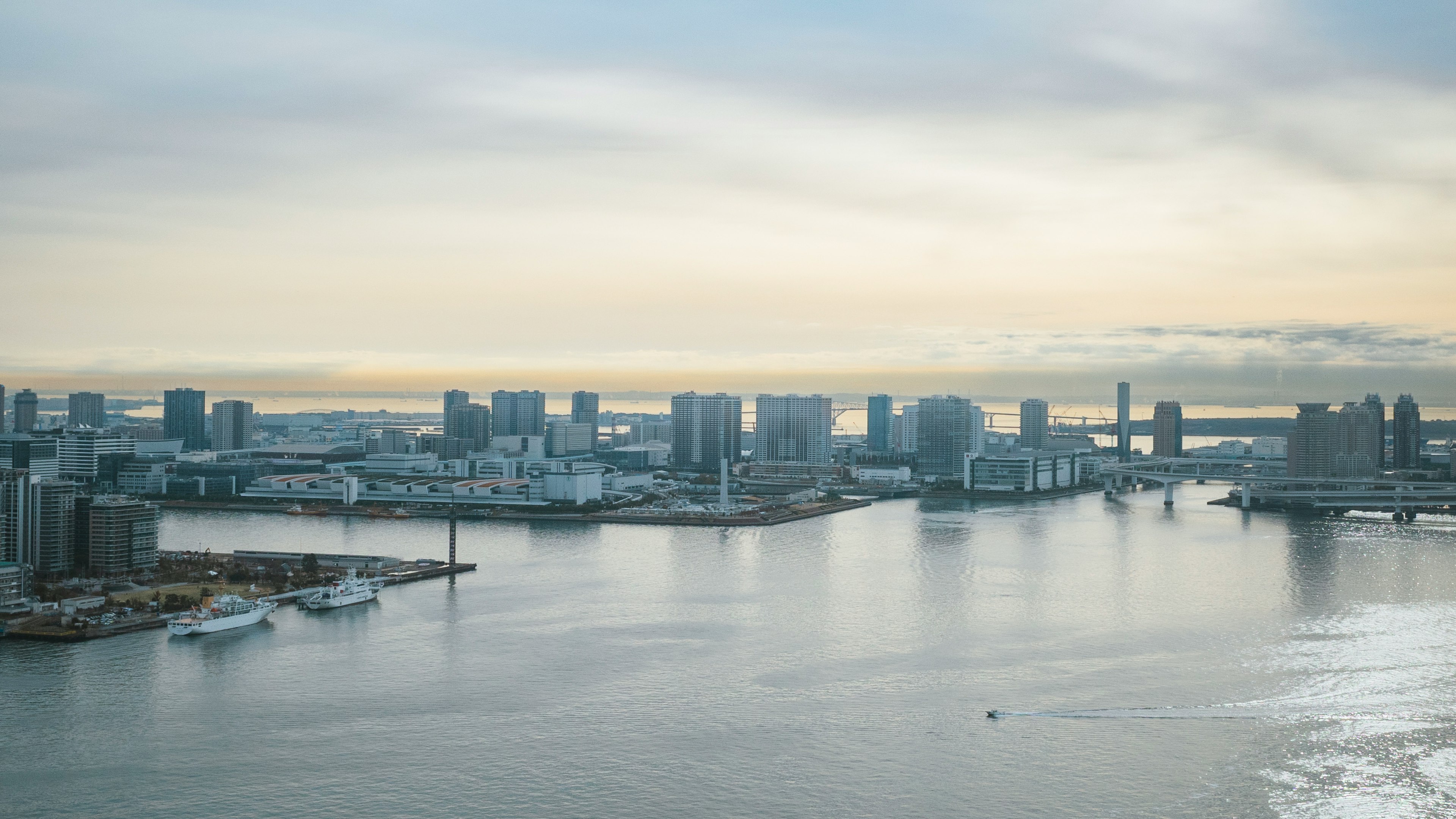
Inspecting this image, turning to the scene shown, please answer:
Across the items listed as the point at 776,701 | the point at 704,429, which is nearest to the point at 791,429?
the point at 704,429

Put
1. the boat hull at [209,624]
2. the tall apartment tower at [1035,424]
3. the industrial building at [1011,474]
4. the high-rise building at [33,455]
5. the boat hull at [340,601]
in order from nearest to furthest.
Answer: the boat hull at [209,624] → the boat hull at [340,601] → the high-rise building at [33,455] → the industrial building at [1011,474] → the tall apartment tower at [1035,424]

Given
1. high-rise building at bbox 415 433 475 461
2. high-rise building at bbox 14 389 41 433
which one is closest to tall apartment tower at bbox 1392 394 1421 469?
high-rise building at bbox 415 433 475 461

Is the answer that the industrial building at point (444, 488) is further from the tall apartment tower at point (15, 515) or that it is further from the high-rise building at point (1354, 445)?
the high-rise building at point (1354, 445)

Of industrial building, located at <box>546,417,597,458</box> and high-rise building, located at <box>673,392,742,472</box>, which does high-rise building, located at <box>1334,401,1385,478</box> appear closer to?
high-rise building, located at <box>673,392,742,472</box>

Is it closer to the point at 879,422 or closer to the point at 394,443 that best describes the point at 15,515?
the point at 394,443

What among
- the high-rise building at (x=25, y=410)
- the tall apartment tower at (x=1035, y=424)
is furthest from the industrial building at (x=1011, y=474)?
the high-rise building at (x=25, y=410)

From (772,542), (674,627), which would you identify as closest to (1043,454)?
(772,542)
